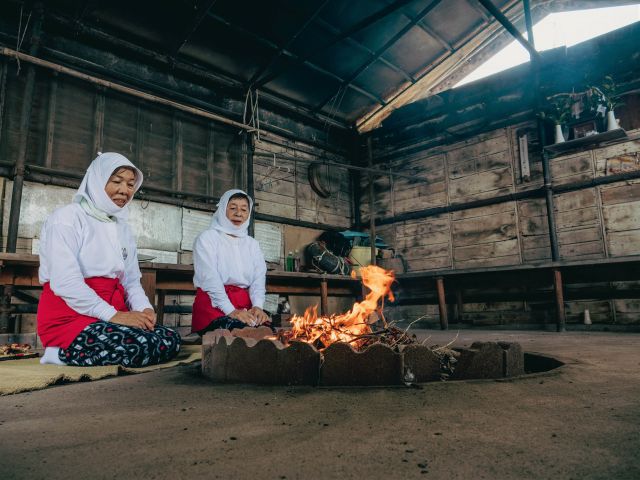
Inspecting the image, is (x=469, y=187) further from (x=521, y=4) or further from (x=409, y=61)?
(x=521, y=4)

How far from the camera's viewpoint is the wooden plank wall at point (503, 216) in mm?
7812

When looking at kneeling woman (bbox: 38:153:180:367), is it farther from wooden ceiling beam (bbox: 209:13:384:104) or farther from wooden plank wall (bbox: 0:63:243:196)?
wooden ceiling beam (bbox: 209:13:384:104)

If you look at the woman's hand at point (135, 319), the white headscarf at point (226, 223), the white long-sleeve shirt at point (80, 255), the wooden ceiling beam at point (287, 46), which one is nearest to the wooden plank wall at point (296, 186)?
the wooden ceiling beam at point (287, 46)

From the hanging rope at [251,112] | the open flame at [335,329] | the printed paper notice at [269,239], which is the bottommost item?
the open flame at [335,329]

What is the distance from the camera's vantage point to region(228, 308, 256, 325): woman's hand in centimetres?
412

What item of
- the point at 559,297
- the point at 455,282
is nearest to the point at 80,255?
the point at 559,297

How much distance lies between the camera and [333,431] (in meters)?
1.57

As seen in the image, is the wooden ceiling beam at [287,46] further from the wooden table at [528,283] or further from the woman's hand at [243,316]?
the woman's hand at [243,316]

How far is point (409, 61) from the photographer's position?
33.0ft

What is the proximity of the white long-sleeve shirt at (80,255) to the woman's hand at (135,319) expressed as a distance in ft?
0.17

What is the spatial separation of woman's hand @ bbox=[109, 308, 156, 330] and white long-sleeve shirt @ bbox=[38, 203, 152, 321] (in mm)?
53

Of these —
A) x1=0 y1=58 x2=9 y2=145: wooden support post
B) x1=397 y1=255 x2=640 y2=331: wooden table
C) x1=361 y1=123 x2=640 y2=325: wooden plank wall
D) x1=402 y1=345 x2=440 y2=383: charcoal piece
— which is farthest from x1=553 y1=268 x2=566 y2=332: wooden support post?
x1=0 y1=58 x2=9 y2=145: wooden support post

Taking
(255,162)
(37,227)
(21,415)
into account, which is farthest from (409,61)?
(21,415)

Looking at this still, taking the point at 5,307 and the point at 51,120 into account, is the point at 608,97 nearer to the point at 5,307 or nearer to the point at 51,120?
the point at 51,120
